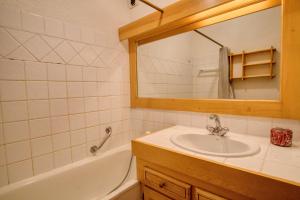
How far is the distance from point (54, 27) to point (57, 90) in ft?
1.55

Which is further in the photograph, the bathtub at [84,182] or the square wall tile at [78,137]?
the square wall tile at [78,137]

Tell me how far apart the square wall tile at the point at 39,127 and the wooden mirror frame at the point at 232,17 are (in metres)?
0.87

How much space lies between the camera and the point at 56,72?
3.96 feet

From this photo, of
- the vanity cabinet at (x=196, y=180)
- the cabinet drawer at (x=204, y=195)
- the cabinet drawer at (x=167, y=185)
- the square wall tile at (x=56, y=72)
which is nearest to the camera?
the vanity cabinet at (x=196, y=180)

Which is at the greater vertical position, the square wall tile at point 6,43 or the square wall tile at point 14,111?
the square wall tile at point 6,43

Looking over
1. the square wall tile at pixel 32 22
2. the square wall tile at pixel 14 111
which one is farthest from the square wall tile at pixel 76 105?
the square wall tile at pixel 32 22

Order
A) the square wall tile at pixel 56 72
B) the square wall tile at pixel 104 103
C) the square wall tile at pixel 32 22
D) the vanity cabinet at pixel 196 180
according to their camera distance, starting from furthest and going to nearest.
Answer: the square wall tile at pixel 104 103 → the square wall tile at pixel 56 72 → the square wall tile at pixel 32 22 → the vanity cabinet at pixel 196 180

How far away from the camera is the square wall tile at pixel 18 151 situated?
3.34ft

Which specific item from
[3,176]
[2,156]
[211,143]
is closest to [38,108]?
[2,156]

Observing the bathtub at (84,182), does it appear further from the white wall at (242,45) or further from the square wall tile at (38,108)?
the white wall at (242,45)

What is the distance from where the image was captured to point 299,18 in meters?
0.83

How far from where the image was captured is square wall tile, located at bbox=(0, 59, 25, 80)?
38.5 inches

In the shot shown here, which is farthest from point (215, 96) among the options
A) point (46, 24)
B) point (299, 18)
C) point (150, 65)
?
point (46, 24)

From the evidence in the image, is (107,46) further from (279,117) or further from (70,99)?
(279,117)
